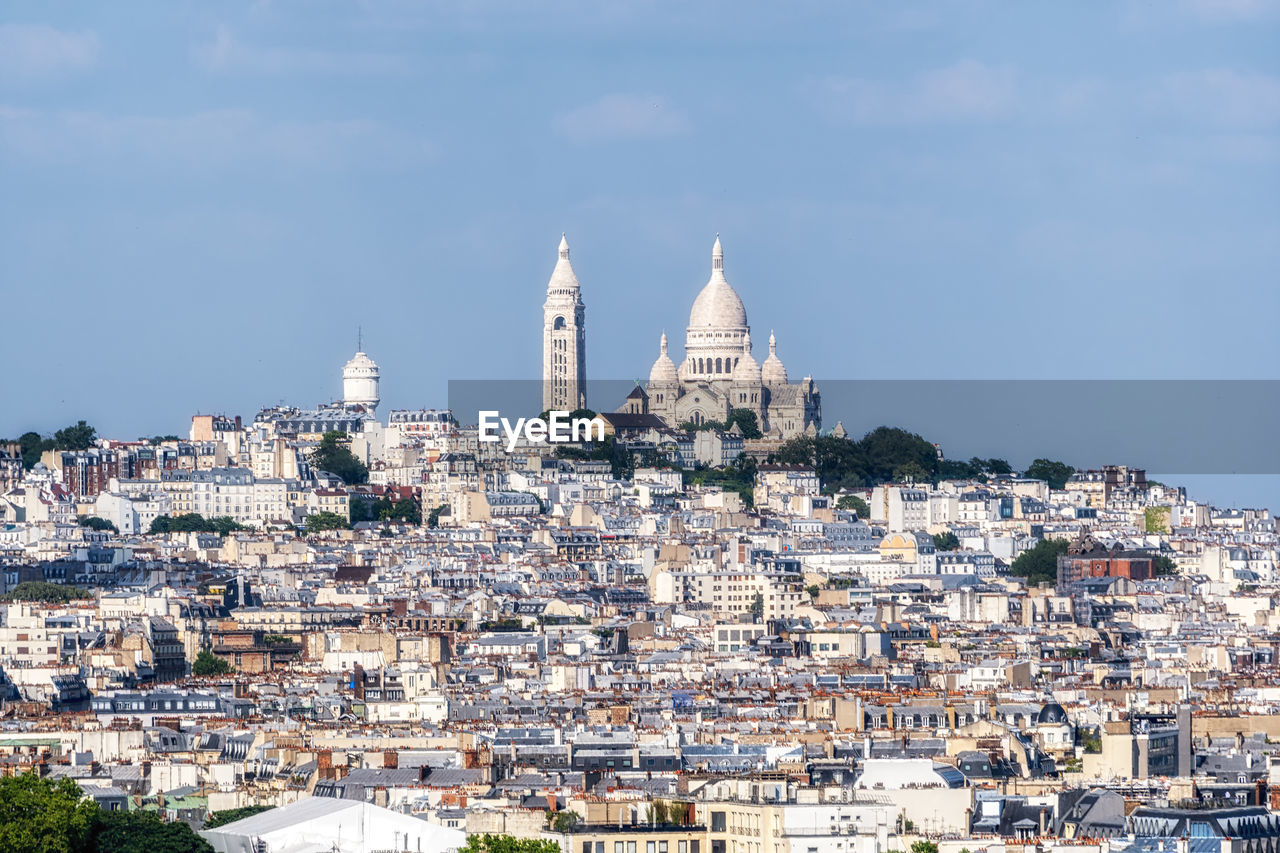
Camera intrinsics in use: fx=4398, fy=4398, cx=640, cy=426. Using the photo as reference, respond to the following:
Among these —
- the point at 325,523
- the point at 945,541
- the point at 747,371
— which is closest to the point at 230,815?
the point at 945,541

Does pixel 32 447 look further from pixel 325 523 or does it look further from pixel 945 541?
pixel 945 541

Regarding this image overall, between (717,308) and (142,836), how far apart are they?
13898cm

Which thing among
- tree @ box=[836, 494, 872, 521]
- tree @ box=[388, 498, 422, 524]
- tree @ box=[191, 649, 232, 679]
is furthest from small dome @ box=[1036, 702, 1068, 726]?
tree @ box=[836, 494, 872, 521]

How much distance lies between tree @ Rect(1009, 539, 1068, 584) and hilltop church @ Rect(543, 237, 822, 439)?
4315cm

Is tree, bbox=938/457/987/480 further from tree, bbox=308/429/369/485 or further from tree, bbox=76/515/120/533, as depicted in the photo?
tree, bbox=76/515/120/533

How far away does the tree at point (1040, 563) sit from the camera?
124 metres

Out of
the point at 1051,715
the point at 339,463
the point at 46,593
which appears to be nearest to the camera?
the point at 1051,715

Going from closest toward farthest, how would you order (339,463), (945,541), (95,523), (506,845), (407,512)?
(506,845), (945,541), (95,523), (407,512), (339,463)

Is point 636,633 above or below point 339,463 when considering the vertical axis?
below

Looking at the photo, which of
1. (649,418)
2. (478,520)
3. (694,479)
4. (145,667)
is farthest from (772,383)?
(145,667)

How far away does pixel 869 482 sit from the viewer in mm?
154125

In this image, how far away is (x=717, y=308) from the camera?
185250 millimetres

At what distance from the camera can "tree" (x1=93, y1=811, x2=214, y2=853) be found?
46156 mm

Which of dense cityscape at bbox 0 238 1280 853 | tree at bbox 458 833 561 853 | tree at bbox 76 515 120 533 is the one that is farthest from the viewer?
tree at bbox 76 515 120 533
